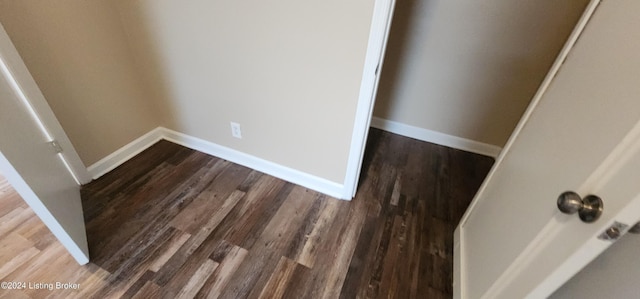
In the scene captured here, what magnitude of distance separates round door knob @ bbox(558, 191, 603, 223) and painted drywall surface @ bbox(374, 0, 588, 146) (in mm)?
1735

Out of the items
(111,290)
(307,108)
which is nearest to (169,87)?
(307,108)

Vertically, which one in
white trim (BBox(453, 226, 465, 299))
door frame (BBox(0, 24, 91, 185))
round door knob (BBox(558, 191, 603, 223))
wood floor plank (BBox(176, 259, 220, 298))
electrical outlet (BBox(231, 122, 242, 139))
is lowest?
wood floor plank (BBox(176, 259, 220, 298))

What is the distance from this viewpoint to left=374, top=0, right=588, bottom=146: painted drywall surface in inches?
74.8

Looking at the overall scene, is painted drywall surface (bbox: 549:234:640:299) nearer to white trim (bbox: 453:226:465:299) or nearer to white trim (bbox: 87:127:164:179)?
white trim (bbox: 453:226:465:299)

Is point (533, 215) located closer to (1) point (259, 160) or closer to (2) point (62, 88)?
(1) point (259, 160)

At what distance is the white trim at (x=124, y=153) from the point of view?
1.87 meters

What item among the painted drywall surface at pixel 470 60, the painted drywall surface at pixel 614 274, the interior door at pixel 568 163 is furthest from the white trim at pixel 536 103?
the painted drywall surface at pixel 470 60

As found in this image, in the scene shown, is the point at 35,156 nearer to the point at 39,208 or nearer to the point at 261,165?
the point at 39,208

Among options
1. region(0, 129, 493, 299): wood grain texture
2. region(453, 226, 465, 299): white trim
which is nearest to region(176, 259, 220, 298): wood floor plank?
region(0, 129, 493, 299): wood grain texture

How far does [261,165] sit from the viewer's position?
6.65 feet

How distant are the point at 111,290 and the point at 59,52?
128 centimetres

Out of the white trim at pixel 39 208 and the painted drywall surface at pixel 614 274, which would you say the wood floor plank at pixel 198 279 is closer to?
the white trim at pixel 39 208

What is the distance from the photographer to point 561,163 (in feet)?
2.70

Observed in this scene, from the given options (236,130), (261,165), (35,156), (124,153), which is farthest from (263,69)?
(124,153)
